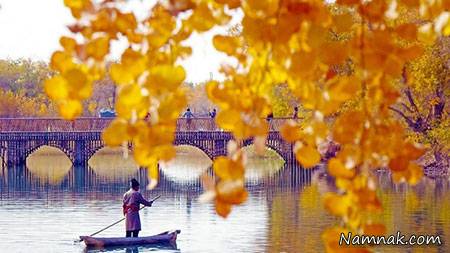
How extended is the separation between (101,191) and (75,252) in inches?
651

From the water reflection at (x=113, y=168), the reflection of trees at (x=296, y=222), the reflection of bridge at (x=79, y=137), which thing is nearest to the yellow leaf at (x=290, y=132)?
the reflection of trees at (x=296, y=222)

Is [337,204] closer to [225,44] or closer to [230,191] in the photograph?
[230,191]

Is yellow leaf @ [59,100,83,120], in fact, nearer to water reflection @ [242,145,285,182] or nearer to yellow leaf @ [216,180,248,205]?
yellow leaf @ [216,180,248,205]

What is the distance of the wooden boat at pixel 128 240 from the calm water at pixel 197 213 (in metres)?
0.22

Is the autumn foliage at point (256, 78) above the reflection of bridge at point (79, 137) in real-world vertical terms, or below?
below

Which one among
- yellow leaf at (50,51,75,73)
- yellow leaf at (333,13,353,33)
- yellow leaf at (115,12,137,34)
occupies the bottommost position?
yellow leaf at (50,51,75,73)

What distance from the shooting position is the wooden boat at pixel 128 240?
2081 centimetres

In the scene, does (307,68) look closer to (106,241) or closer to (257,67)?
(257,67)

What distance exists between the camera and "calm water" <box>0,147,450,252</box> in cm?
2298

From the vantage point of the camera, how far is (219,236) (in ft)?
79.0

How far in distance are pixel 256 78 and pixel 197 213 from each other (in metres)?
27.3

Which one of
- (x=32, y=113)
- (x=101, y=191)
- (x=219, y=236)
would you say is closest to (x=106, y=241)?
(x=219, y=236)

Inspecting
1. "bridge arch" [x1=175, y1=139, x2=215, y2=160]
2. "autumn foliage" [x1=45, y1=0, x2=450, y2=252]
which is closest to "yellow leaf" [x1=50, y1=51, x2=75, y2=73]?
"autumn foliage" [x1=45, y1=0, x2=450, y2=252]

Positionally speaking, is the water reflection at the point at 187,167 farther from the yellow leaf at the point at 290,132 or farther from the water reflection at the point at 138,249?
the yellow leaf at the point at 290,132
